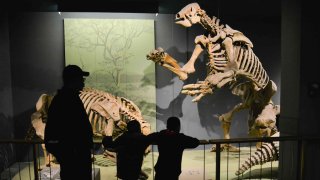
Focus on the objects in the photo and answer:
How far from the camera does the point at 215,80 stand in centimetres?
603

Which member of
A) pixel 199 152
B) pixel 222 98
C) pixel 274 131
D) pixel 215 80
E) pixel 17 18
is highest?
pixel 17 18

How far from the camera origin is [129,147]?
10.6 feet

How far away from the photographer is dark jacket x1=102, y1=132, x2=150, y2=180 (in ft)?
10.5

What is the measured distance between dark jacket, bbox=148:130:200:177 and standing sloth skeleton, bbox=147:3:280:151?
293 cm

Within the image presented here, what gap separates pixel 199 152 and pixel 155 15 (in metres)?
3.32

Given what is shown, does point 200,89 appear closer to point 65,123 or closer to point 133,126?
point 133,126

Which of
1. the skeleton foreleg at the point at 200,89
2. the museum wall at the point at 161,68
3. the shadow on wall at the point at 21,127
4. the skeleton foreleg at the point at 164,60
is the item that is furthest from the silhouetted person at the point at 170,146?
the shadow on wall at the point at 21,127

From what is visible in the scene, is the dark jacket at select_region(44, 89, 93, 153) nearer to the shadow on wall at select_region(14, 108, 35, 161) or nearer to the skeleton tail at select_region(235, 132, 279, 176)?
the skeleton tail at select_region(235, 132, 279, 176)

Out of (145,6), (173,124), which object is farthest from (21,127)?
(173,124)

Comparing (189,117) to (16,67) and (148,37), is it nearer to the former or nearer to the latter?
(148,37)

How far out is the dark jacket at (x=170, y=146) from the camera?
126 inches

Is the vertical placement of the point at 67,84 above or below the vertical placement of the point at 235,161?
above

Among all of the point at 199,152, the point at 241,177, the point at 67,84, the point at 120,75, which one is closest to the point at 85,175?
the point at 67,84

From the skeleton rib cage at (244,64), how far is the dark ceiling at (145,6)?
1.23 metres
